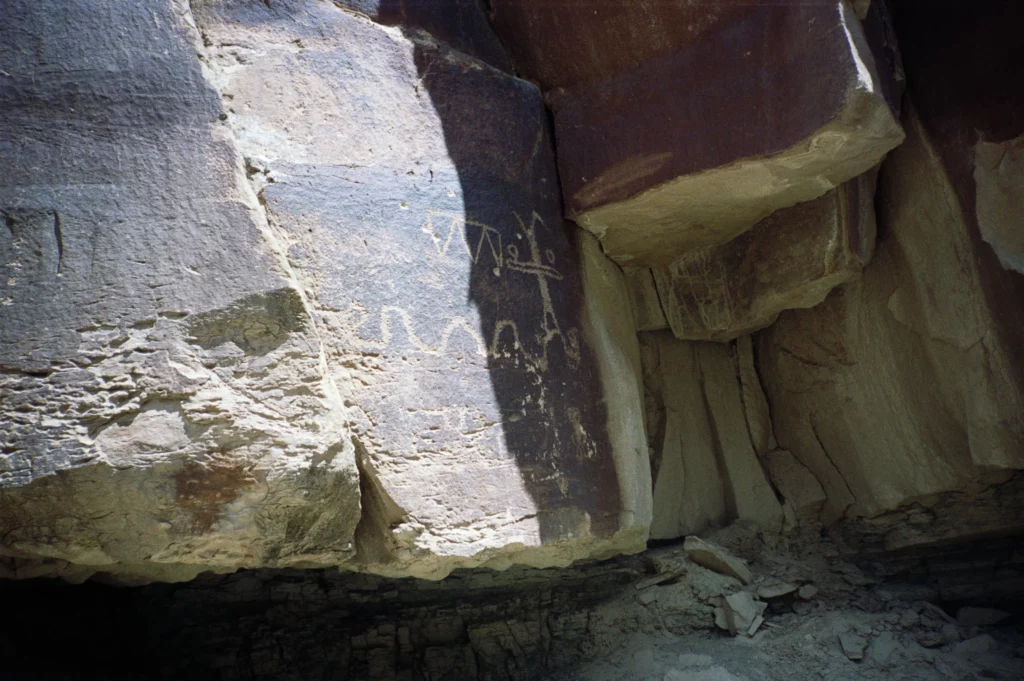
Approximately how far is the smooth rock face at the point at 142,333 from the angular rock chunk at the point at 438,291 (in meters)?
0.12

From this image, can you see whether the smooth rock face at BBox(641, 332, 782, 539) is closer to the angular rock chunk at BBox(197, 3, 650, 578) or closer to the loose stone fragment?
the loose stone fragment

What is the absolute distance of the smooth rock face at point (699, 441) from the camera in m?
3.27

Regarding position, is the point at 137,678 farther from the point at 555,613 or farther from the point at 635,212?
the point at 635,212

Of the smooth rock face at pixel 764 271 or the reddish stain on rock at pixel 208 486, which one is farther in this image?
the smooth rock face at pixel 764 271

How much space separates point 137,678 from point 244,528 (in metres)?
1.24

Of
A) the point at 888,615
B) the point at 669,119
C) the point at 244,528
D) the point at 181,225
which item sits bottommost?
the point at 888,615

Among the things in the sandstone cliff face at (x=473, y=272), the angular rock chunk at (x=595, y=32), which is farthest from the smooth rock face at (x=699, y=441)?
the angular rock chunk at (x=595, y=32)

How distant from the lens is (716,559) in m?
3.03

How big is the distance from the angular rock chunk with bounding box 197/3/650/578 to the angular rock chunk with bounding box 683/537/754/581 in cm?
47

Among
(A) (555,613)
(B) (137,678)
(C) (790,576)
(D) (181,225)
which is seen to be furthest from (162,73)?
(C) (790,576)

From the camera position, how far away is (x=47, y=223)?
1891 mm

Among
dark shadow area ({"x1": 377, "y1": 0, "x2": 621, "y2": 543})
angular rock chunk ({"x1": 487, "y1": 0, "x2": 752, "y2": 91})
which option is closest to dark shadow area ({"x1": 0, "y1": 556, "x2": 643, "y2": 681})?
dark shadow area ({"x1": 377, "y1": 0, "x2": 621, "y2": 543})

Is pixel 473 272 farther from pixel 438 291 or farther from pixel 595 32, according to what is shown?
pixel 595 32

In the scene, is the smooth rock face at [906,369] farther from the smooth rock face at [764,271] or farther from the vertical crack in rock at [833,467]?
the smooth rock face at [764,271]
